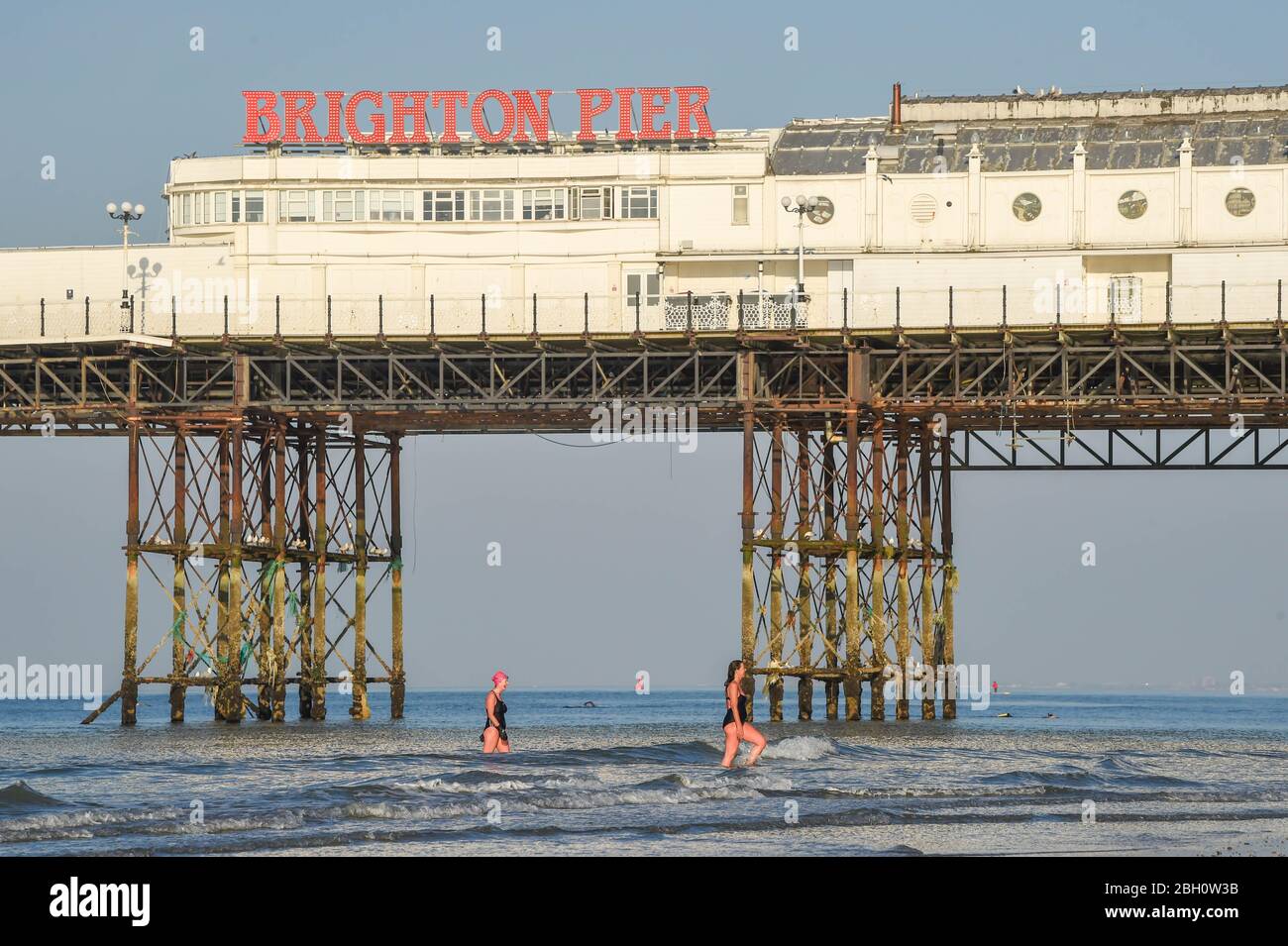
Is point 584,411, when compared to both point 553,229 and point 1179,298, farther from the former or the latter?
point 1179,298

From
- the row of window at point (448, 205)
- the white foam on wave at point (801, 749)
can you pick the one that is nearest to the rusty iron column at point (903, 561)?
the row of window at point (448, 205)

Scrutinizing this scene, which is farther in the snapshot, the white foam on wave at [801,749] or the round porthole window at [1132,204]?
the round porthole window at [1132,204]

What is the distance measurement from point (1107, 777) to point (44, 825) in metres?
23.9

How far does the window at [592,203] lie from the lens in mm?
74875

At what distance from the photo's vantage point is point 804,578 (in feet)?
235

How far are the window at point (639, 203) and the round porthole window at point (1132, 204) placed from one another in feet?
53.2

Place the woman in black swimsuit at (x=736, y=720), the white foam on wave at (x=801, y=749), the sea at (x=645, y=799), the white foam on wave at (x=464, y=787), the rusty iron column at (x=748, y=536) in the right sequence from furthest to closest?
the rusty iron column at (x=748, y=536) → the white foam on wave at (x=801, y=749) → the woman in black swimsuit at (x=736, y=720) → the white foam on wave at (x=464, y=787) → the sea at (x=645, y=799)

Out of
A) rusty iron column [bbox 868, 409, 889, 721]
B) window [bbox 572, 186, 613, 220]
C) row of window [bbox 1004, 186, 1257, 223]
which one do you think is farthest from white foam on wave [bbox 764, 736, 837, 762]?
window [bbox 572, 186, 613, 220]

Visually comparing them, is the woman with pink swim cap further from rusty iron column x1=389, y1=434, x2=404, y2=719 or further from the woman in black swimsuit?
rusty iron column x1=389, y1=434, x2=404, y2=719

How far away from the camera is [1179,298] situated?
7038cm

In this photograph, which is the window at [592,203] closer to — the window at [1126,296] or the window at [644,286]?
the window at [644,286]

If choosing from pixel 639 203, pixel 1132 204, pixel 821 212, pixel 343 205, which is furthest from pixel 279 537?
pixel 1132 204
